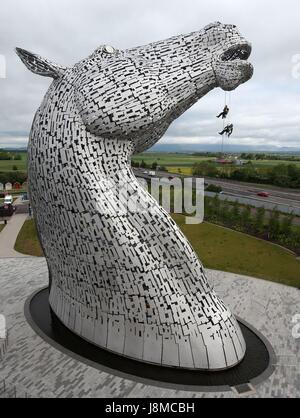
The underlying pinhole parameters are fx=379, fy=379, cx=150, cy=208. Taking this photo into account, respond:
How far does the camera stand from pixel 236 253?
84.8ft

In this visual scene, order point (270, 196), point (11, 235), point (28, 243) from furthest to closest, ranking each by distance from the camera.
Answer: point (270, 196) < point (11, 235) < point (28, 243)

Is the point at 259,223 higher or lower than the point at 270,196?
higher

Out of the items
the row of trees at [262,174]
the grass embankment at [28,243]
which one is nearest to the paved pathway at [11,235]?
the grass embankment at [28,243]

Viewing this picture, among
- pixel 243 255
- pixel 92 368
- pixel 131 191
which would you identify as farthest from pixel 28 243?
pixel 131 191

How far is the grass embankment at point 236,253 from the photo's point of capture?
861 inches

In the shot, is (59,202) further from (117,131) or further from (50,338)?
(50,338)

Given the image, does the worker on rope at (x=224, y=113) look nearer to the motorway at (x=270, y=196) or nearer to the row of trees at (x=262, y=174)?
the motorway at (x=270, y=196)

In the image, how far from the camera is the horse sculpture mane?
10.6 metres

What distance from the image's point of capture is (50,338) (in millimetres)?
12758

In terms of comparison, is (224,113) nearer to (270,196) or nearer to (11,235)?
(11,235)

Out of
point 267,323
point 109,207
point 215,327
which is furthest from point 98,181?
point 267,323

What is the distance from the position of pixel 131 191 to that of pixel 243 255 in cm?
1631

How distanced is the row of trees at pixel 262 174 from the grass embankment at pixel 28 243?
49620 mm
